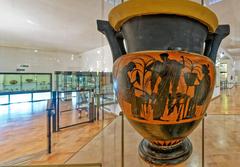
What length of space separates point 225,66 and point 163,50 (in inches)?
534

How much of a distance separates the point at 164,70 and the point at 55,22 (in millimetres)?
4165

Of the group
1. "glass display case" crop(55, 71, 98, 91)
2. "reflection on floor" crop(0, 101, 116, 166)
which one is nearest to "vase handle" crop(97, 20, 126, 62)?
"reflection on floor" crop(0, 101, 116, 166)

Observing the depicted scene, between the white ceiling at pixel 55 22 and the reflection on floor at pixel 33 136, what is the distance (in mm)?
1826

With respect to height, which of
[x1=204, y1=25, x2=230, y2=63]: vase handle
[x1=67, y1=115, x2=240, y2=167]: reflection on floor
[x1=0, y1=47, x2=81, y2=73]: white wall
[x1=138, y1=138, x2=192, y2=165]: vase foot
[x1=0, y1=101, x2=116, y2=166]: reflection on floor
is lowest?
[x1=0, y1=101, x2=116, y2=166]: reflection on floor

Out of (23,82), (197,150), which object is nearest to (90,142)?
(197,150)

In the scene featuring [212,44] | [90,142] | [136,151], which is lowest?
[90,142]

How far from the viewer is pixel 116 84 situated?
1.11ft

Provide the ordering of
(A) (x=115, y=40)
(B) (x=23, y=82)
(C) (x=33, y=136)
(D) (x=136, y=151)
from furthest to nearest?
(B) (x=23, y=82), (C) (x=33, y=136), (D) (x=136, y=151), (A) (x=115, y=40)

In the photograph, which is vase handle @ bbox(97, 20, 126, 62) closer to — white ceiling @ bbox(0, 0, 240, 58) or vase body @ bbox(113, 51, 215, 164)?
vase body @ bbox(113, 51, 215, 164)

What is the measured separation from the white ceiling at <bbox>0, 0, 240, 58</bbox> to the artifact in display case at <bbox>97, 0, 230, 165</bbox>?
187 cm

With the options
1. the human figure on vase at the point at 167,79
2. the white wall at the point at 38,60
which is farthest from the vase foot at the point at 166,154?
the white wall at the point at 38,60

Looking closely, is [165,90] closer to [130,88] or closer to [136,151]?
[130,88]

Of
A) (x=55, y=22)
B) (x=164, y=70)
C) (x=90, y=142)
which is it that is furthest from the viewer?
(x=55, y=22)

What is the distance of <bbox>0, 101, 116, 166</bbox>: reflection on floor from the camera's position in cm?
245
